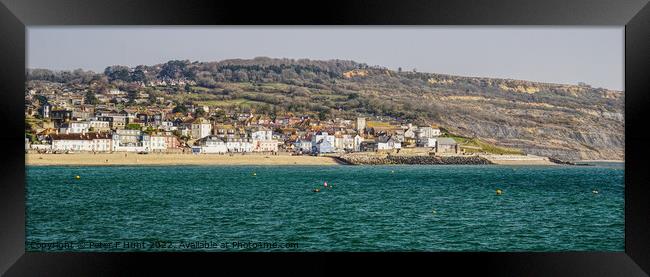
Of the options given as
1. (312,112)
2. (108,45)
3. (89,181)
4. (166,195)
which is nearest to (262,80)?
(312,112)

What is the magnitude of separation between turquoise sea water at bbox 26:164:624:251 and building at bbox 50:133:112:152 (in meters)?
8.01

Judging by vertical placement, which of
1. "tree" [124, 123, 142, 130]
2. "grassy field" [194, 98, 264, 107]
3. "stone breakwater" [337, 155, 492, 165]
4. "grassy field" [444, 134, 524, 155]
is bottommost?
"stone breakwater" [337, 155, 492, 165]

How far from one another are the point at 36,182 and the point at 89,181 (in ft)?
11.3

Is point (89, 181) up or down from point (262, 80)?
down

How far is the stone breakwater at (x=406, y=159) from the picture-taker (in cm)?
6231

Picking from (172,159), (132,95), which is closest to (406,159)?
(172,159)

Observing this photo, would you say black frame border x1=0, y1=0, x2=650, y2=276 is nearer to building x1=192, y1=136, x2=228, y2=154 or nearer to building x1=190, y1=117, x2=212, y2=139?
building x1=192, y1=136, x2=228, y2=154

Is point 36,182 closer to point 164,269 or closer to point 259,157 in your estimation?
point 259,157

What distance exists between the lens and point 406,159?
2549 inches

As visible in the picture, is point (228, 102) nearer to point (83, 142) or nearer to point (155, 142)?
point (155, 142)

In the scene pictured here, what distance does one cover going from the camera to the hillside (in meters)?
72.1

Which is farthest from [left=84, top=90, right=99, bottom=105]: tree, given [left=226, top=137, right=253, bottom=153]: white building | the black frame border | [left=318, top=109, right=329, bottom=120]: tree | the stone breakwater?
the black frame border

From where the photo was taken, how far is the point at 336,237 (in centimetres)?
1750

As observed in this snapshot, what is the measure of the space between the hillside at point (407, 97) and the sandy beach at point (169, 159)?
11056 mm
